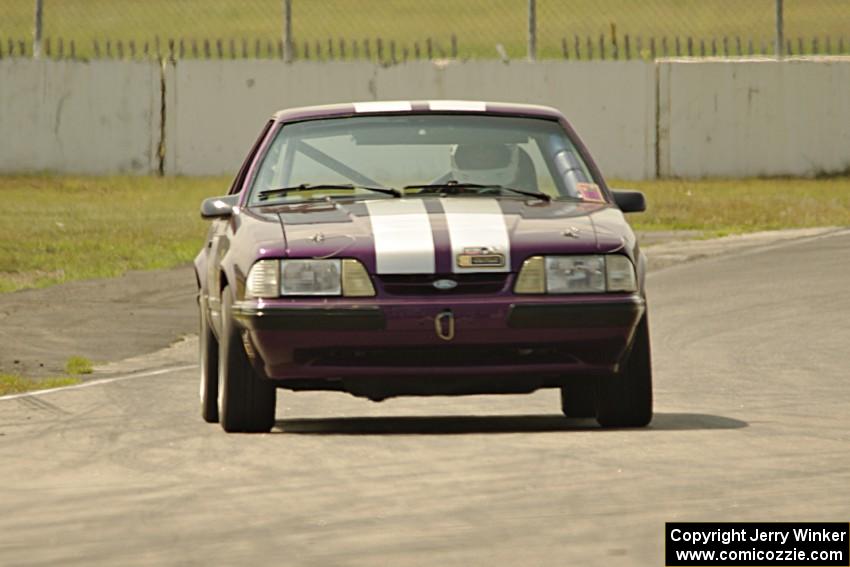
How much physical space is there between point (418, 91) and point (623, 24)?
117 feet

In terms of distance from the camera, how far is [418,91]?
33.0 m

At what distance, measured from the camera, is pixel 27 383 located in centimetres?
1321

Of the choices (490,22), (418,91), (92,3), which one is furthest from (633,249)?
(490,22)

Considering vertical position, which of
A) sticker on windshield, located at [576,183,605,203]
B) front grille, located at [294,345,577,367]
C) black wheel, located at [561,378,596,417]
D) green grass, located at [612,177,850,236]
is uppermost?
sticker on windshield, located at [576,183,605,203]

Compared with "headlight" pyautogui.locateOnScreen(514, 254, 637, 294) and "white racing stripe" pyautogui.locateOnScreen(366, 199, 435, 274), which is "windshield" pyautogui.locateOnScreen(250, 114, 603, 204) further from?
"headlight" pyautogui.locateOnScreen(514, 254, 637, 294)

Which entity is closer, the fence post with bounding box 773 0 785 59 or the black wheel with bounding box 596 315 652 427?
the black wheel with bounding box 596 315 652 427

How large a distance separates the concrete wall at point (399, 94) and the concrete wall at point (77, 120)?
1.38ft

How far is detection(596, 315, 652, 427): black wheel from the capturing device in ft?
33.0

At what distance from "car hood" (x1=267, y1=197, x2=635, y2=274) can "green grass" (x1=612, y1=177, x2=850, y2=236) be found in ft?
50.3

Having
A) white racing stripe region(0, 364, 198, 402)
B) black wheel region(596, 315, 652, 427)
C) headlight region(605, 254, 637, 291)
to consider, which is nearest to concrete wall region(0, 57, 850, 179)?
white racing stripe region(0, 364, 198, 402)

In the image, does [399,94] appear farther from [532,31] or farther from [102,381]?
[102,381]

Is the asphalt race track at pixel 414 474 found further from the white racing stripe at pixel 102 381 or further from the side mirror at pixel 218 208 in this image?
the side mirror at pixel 218 208

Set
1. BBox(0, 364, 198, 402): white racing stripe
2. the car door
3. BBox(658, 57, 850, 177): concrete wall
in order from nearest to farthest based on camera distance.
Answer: the car door
BBox(0, 364, 198, 402): white racing stripe
BBox(658, 57, 850, 177): concrete wall

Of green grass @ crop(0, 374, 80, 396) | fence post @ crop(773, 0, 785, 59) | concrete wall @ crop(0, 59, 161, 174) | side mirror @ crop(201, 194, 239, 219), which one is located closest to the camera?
side mirror @ crop(201, 194, 239, 219)
